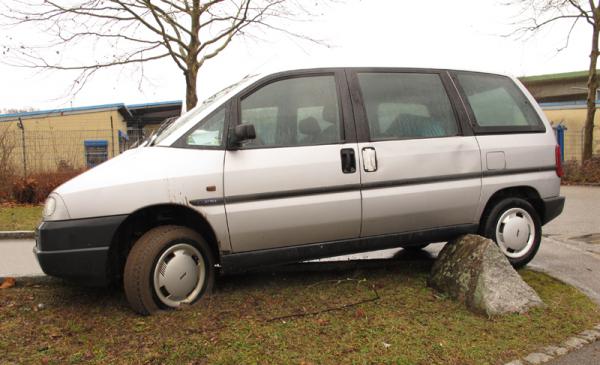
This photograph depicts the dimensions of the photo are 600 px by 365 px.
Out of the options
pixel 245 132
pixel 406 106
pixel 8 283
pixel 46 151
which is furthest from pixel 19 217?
pixel 406 106

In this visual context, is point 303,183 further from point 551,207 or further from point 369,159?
point 551,207

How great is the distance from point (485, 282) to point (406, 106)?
66.0 inches

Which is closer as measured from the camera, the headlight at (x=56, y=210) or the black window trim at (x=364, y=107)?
the headlight at (x=56, y=210)

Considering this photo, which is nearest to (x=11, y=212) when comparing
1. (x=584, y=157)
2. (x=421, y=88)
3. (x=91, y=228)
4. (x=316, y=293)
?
(x=91, y=228)

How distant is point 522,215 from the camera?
16.1 feet

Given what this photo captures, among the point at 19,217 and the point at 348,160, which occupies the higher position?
the point at 348,160

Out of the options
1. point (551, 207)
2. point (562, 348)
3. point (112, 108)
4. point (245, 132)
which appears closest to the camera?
point (562, 348)

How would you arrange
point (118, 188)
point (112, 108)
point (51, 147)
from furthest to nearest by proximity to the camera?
point (112, 108)
point (51, 147)
point (118, 188)

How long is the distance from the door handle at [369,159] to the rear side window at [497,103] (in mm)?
1221

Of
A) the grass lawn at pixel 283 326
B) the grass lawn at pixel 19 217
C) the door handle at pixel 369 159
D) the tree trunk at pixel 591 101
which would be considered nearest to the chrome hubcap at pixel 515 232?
the grass lawn at pixel 283 326

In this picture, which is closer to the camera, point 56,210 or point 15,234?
point 56,210

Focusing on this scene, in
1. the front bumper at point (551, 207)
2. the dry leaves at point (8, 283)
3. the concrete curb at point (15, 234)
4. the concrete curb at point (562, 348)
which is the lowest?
the concrete curb at point (562, 348)

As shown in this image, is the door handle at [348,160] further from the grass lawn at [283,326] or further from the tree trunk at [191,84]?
the tree trunk at [191,84]

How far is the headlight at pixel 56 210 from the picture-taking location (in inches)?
138
